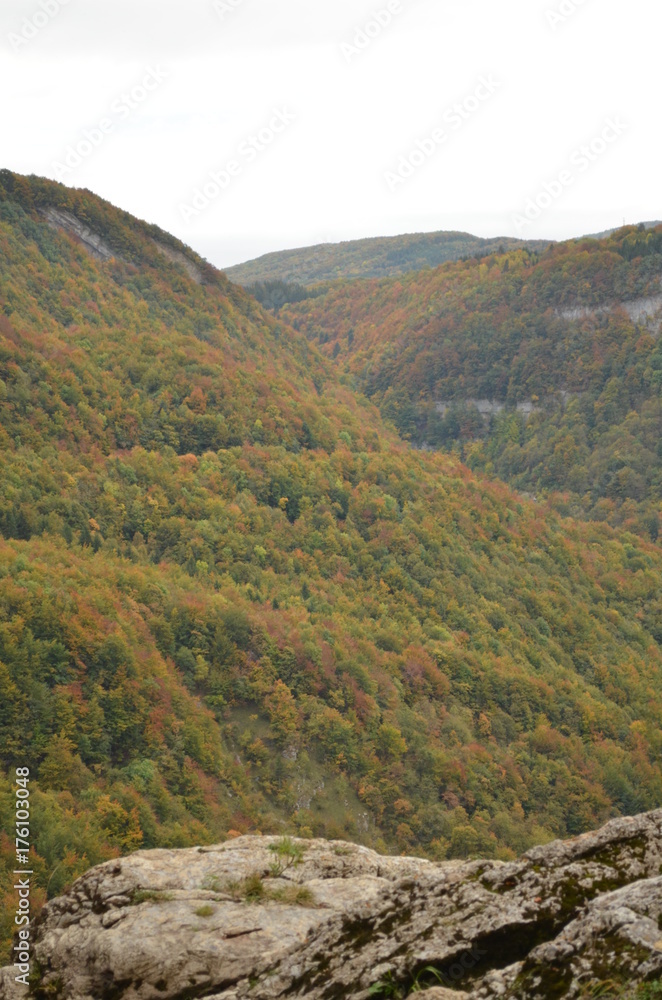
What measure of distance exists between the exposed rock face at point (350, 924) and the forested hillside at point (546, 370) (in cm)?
10882

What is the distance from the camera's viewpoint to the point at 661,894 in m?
7.11

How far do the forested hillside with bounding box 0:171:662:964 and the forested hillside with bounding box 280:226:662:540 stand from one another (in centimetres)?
3697

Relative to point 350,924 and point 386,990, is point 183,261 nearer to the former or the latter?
point 350,924

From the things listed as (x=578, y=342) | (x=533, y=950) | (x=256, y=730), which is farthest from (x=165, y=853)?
(x=578, y=342)

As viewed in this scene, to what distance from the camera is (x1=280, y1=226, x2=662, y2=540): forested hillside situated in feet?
413

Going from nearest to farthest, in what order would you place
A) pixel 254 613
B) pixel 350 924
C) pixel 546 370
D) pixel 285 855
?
pixel 350 924, pixel 285 855, pixel 254 613, pixel 546 370

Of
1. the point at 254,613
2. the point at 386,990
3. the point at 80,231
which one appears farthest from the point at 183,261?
the point at 386,990

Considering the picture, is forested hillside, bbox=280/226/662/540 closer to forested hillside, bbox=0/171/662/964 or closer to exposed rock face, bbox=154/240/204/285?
forested hillside, bbox=0/171/662/964

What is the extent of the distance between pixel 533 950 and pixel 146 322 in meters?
82.5

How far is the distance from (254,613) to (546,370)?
113065 millimetres

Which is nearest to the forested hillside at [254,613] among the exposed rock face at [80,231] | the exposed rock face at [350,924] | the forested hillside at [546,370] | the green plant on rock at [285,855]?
the exposed rock face at [80,231]

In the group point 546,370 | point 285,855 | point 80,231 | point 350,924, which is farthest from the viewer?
point 546,370

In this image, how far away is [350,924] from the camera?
8.55m

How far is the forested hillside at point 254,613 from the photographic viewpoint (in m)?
36.4
